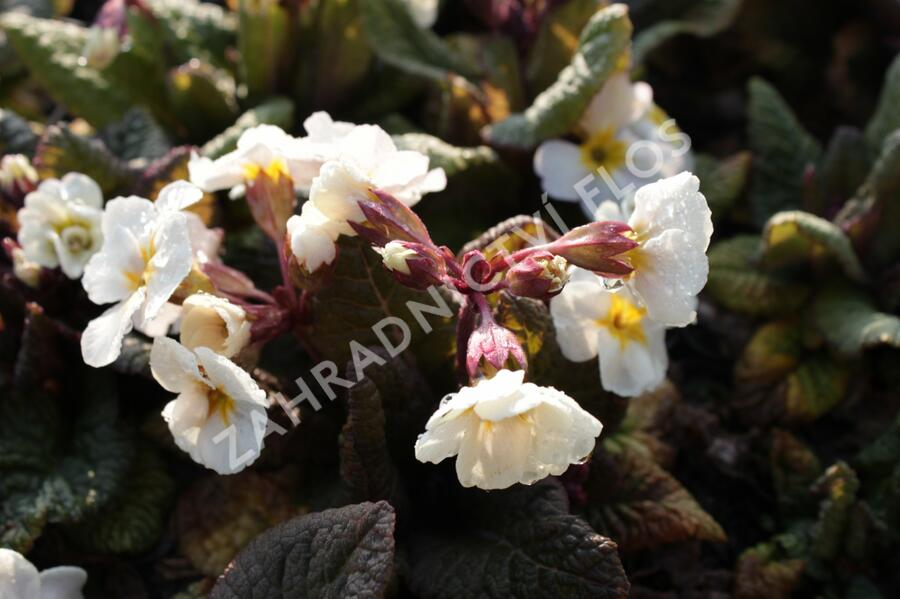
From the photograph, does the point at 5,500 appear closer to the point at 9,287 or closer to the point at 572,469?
the point at 9,287

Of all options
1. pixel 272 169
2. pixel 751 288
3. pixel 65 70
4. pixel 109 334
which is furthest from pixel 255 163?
pixel 751 288

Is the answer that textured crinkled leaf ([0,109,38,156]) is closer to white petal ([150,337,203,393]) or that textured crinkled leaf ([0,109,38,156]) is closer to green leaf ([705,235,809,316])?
white petal ([150,337,203,393])

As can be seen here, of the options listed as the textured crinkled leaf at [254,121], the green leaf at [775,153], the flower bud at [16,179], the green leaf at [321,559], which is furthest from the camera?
the green leaf at [775,153]

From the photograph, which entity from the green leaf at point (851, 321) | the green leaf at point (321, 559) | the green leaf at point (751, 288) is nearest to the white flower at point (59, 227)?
the green leaf at point (321, 559)

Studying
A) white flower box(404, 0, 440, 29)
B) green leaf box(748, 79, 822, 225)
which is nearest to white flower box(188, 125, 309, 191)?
white flower box(404, 0, 440, 29)

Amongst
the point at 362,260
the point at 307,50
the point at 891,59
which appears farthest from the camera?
the point at 891,59

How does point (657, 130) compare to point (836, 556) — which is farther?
point (657, 130)

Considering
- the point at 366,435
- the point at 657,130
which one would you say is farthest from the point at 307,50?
the point at 366,435

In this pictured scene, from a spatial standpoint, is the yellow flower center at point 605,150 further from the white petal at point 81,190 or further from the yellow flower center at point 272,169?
the white petal at point 81,190
